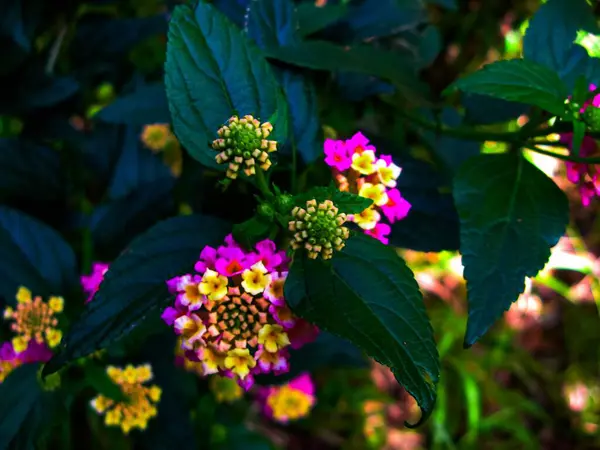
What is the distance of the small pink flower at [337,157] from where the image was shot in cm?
69

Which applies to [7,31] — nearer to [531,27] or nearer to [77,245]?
[77,245]

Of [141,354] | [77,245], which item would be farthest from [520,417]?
[77,245]

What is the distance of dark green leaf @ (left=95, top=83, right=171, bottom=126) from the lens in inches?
36.8

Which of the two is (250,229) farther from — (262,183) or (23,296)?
(23,296)

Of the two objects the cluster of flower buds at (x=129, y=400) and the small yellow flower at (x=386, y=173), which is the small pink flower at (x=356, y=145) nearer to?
the small yellow flower at (x=386, y=173)

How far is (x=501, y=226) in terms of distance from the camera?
2.36 ft

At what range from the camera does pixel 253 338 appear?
629mm

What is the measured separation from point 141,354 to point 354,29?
0.68 metres

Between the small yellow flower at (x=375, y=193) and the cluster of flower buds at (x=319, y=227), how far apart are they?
0.30 feet

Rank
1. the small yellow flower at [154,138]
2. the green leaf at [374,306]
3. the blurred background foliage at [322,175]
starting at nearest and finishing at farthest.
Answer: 1. the green leaf at [374,306]
2. the blurred background foliage at [322,175]
3. the small yellow flower at [154,138]

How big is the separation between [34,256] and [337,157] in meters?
0.53

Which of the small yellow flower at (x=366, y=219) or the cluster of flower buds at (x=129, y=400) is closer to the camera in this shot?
the small yellow flower at (x=366, y=219)

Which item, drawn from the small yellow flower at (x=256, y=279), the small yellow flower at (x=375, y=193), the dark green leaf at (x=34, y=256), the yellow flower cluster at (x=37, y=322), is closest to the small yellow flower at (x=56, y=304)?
the yellow flower cluster at (x=37, y=322)

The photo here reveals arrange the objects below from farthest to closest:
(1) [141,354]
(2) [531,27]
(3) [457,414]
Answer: (3) [457,414] < (1) [141,354] < (2) [531,27]
